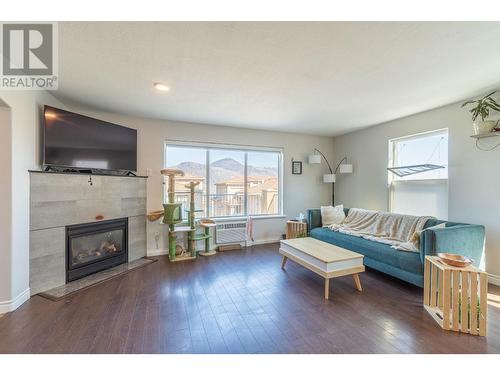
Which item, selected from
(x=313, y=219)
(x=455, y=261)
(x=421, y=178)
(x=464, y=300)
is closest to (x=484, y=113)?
(x=421, y=178)

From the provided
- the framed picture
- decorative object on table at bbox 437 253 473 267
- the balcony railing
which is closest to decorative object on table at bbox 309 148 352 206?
the framed picture

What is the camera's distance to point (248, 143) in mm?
4539

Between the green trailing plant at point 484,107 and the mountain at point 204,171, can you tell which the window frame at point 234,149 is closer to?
the mountain at point 204,171

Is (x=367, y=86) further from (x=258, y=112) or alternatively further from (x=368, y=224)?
(x=368, y=224)

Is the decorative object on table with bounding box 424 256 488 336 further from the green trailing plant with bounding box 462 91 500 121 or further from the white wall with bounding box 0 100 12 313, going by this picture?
the white wall with bounding box 0 100 12 313

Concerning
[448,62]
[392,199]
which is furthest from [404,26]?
[392,199]

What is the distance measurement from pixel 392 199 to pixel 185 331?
12.8 ft

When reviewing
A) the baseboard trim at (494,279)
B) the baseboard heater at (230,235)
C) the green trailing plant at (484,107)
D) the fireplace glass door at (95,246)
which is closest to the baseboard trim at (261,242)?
the baseboard heater at (230,235)

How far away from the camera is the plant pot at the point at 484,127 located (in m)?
2.59

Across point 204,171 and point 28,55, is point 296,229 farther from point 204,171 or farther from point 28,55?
point 28,55

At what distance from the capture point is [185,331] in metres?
1.78

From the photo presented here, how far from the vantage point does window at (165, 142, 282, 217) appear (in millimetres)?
4148

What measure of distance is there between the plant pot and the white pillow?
2213 mm

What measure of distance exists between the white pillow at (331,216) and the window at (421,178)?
0.85 meters
